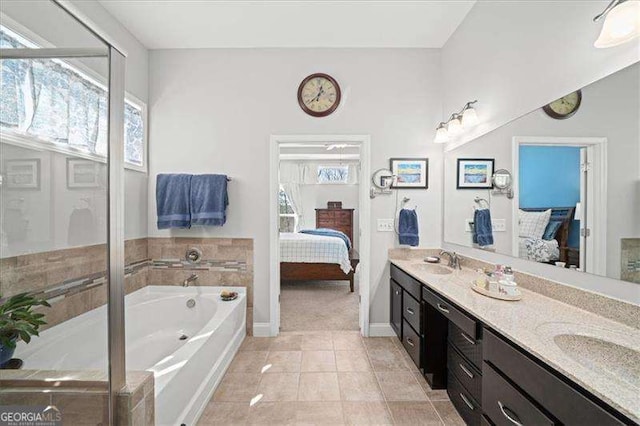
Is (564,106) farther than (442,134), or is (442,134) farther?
(442,134)

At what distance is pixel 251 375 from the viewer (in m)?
2.17

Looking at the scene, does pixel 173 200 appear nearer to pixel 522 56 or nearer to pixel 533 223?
pixel 533 223

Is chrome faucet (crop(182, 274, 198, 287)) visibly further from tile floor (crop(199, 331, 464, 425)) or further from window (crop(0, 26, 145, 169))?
window (crop(0, 26, 145, 169))

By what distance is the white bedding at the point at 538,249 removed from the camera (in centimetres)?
153

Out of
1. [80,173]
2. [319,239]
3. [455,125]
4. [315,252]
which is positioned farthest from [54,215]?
[319,239]

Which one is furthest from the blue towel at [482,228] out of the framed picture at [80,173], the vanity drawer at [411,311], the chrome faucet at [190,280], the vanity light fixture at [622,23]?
the chrome faucet at [190,280]

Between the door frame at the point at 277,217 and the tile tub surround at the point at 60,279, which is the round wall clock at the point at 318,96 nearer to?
the door frame at the point at 277,217

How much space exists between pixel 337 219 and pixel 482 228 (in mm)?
4657

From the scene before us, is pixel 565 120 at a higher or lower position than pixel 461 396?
higher

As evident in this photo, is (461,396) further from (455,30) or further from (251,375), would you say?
(455,30)

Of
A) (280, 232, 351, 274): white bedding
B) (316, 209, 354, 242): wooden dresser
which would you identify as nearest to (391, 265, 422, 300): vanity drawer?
(280, 232, 351, 274): white bedding

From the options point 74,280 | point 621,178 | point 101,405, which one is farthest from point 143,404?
point 621,178

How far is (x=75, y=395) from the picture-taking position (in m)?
0.96

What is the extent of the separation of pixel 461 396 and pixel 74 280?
236cm
